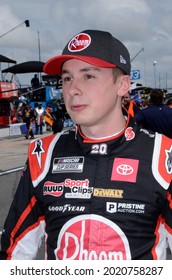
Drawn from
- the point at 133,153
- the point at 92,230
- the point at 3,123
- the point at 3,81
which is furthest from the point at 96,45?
the point at 3,81

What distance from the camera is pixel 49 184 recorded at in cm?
190

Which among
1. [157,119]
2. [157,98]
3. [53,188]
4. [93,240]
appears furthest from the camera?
[157,98]

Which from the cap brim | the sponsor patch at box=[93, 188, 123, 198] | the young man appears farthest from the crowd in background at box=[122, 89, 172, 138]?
the sponsor patch at box=[93, 188, 123, 198]

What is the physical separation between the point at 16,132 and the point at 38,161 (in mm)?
22292

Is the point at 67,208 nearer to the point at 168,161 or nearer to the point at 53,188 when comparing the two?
the point at 53,188

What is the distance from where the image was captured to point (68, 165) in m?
1.92

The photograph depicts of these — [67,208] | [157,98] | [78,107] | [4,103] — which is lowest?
[4,103]

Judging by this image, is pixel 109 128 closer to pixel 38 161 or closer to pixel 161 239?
pixel 38 161

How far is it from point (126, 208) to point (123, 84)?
53 cm

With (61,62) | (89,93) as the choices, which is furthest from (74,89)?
(61,62)

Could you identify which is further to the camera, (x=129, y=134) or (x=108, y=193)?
(x=129, y=134)

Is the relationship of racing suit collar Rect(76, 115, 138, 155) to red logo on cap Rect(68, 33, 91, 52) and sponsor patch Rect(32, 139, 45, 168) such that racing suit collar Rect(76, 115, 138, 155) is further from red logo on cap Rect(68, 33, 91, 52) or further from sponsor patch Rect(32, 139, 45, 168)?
red logo on cap Rect(68, 33, 91, 52)

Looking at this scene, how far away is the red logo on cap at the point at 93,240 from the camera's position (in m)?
1.76

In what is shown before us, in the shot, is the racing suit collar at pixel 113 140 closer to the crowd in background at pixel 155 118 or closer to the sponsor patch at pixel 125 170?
the sponsor patch at pixel 125 170
